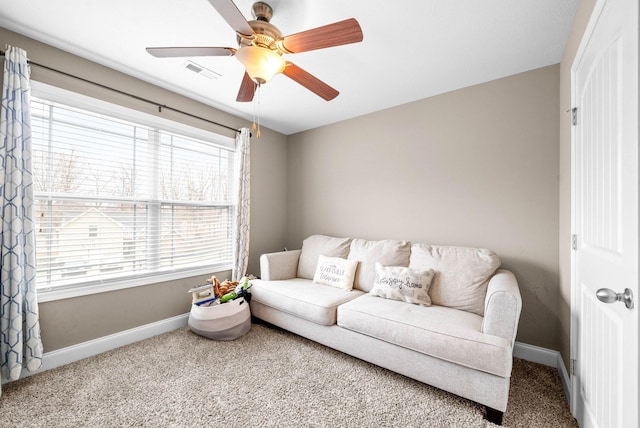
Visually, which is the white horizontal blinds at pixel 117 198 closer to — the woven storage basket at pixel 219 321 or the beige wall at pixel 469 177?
the woven storage basket at pixel 219 321

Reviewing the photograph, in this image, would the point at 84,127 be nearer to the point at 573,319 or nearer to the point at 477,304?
the point at 477,304

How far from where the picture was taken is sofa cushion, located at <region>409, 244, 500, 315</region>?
81.3 inches

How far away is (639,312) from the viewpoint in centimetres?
82

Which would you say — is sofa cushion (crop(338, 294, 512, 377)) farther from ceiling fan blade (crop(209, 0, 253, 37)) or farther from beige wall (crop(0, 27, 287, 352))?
ceiling fan blade (crop(209, 0, 253, 37))

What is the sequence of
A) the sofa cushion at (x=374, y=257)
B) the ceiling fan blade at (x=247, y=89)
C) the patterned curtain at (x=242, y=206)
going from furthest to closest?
the patterned curtain at (x=242, y=206), the sofa cushion at (x=374, y=257), the ceiling fan blade at (x=247, y=89)

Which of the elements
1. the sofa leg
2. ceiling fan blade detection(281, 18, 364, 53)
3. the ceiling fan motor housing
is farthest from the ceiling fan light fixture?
the sofa leg

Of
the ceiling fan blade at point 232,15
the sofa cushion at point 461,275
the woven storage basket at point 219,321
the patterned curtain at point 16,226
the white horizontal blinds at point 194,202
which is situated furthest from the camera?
the white horizontal blinds at point 194,202

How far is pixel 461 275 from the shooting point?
2.14 m

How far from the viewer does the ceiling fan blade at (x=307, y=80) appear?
164 cm

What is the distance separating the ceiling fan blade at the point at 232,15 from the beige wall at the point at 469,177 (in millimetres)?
2014

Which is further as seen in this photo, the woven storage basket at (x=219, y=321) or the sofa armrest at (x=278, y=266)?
the sofa armrest at (x=278, y=266)

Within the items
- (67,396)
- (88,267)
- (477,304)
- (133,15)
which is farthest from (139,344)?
(477,304)

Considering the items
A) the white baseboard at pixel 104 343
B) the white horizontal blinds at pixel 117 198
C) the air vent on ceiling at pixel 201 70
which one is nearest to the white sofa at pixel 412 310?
the white baseboard at pixel 104 343

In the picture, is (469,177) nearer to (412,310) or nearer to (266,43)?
(412,310)
